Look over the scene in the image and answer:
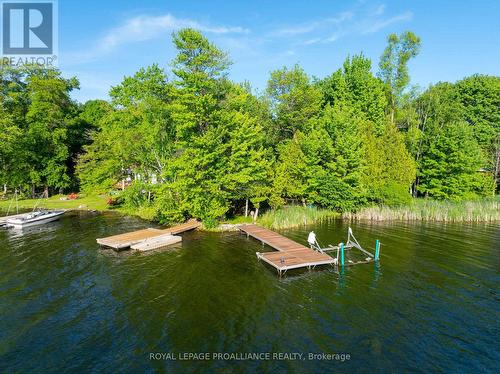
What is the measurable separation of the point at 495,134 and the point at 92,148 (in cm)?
7735

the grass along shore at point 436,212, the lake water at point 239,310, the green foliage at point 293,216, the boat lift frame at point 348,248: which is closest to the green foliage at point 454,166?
the grass along shore at point 436,212

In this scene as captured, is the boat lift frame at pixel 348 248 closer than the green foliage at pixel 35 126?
Yes

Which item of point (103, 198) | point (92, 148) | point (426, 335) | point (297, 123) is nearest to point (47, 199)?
point (103, 198)

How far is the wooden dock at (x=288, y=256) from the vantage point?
2520 cm

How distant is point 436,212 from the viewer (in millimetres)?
44469

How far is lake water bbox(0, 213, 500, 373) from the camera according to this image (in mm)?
15039

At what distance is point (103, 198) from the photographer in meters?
64.2

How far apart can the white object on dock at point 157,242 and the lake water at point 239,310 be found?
1813mm

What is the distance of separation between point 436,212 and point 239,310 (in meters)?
36.6

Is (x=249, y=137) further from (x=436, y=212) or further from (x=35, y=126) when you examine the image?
(x=35, y=126)

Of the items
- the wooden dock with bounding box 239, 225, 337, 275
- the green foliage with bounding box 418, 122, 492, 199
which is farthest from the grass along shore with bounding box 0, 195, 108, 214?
the green foliage with bounding box 418, 122, 492, 199

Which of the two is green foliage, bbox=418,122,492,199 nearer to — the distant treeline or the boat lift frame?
the distant treeline

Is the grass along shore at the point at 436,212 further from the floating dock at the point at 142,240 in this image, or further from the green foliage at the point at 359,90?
the floating dock at the point at 142,240

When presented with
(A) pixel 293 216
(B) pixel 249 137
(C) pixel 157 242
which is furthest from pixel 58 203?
(A) pixel 293 216
